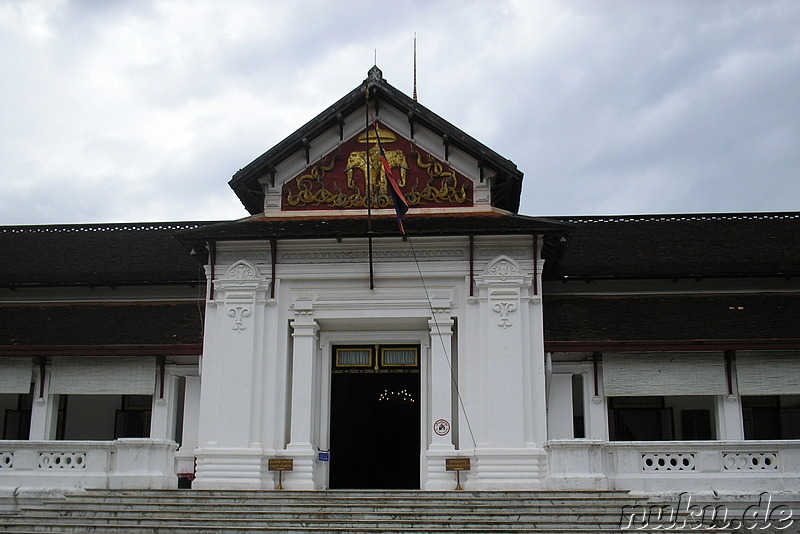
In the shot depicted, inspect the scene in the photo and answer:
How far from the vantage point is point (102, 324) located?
22.5 m

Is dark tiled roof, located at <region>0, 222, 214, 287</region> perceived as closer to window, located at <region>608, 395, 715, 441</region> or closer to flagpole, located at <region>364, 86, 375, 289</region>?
flagpole, located at <region>364, 86, 375, 289</region>

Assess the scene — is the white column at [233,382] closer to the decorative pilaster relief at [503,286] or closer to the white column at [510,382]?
the white column at [510,382]

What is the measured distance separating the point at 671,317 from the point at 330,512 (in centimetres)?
978

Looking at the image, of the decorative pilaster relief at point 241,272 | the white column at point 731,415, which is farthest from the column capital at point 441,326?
the white column at point 731,415

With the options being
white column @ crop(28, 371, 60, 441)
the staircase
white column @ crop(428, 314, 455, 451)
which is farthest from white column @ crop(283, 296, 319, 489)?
white column @ crop(28, 371, 60, 441)

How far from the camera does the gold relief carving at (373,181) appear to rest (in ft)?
68.0

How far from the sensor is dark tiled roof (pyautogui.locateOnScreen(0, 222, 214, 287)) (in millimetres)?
24797

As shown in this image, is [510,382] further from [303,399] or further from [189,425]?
[189,425]

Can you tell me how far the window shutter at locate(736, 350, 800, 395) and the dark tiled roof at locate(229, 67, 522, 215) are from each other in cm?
610

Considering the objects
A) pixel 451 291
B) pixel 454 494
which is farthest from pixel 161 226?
pixel 454 494

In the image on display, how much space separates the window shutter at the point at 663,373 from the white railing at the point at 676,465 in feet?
11.2

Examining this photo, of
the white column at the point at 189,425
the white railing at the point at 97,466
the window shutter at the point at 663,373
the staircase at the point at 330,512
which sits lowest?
the staircase at the point at 330,512

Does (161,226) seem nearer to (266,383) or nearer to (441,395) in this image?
(266,383)

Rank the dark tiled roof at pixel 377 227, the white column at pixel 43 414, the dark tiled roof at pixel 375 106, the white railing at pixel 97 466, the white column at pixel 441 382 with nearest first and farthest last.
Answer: the white railing at pixel 97 466
the white column at pixel 441 382
the dark tiled roof at pixel 377 227
the dark tiled roof at pixel 375 106
the white column at pixel 43 414
